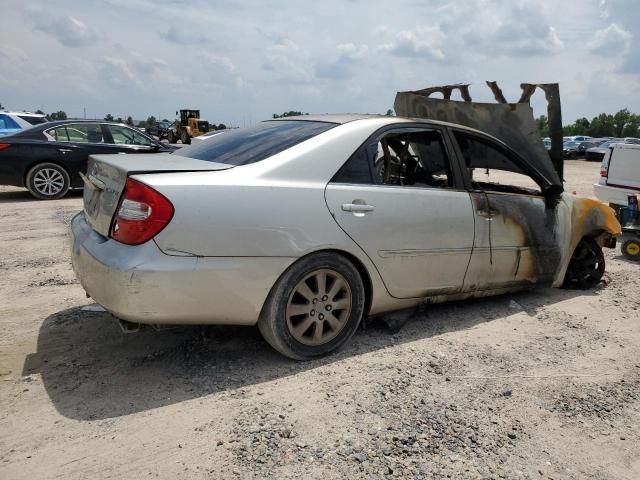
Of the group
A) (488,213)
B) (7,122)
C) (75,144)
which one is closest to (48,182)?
(75,144)

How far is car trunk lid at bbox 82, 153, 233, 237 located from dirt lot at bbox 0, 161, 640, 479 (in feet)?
3.02

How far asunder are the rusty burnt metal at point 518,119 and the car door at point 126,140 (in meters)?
7.41

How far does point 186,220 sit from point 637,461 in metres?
2.55

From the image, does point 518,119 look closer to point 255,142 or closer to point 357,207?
point 357,207

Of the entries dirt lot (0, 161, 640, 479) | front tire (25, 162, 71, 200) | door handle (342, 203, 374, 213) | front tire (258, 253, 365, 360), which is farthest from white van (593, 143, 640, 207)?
front tire (25, 162, 71, 200)

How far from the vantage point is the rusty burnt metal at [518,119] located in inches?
195

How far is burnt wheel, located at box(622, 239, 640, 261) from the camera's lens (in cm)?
669

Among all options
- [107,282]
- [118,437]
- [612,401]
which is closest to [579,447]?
[612,401]

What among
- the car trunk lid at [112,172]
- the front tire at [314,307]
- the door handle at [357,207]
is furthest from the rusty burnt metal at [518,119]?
the car trunk lid at [112,172]

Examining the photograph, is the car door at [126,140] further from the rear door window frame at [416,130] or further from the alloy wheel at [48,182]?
the rear door window frame at [416,130]

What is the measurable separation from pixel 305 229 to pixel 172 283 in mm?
829

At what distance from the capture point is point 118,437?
2641 millimetres

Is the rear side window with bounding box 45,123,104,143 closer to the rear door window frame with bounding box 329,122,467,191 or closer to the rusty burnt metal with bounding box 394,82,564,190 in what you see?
the rusty burnt metal with bounding box 394,82,564,190

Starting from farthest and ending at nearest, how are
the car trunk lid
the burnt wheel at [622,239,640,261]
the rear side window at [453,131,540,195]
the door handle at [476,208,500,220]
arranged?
the burnt wheel at [622,239,640,261]
the rear side window at [453,131,540,195]
the door handle at [476,208,500,220]
the car trunk lid
